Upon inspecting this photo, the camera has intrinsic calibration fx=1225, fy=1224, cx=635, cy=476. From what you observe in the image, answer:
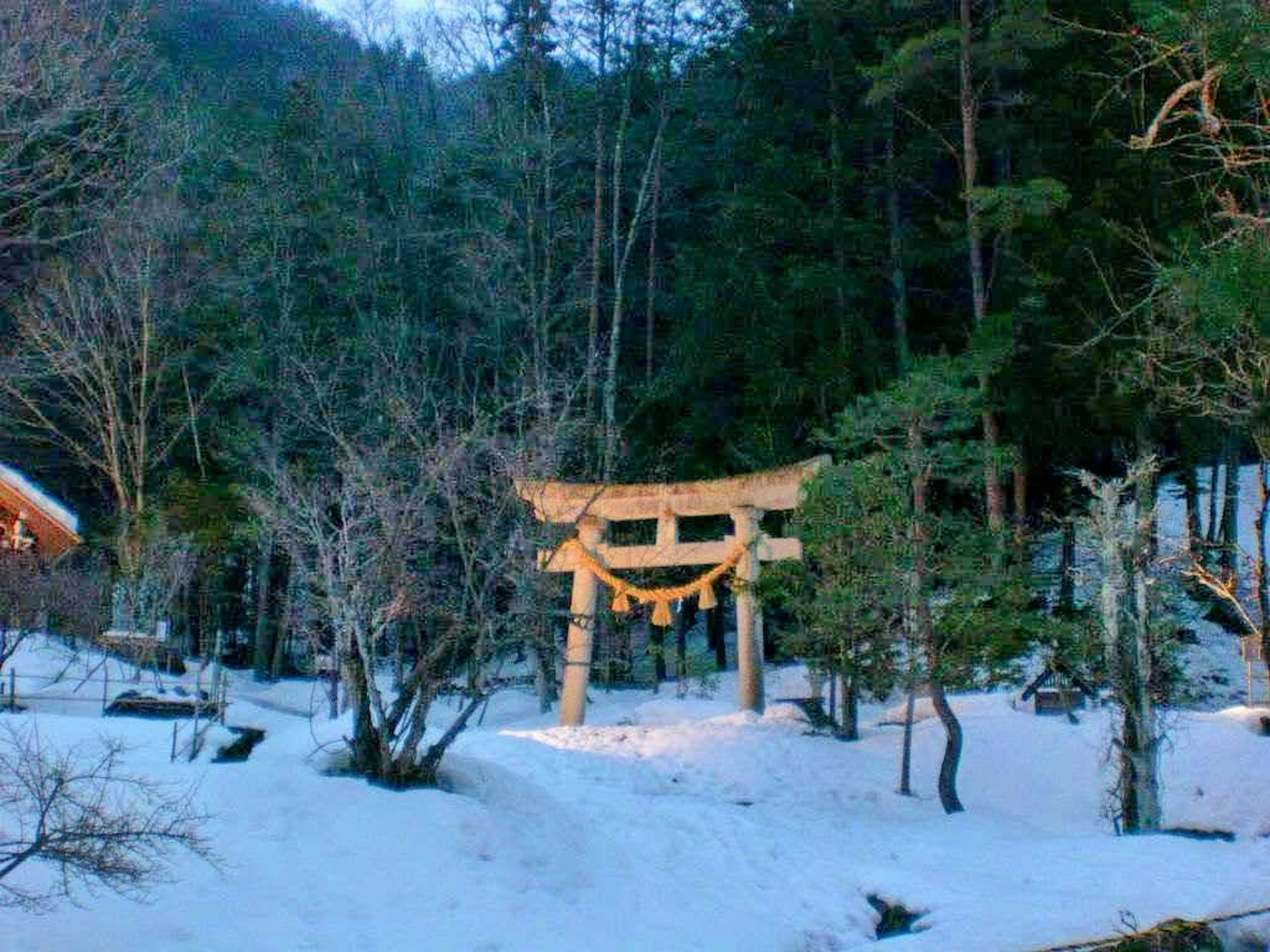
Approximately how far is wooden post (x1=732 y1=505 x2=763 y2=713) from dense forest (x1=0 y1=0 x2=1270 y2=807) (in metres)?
0.45

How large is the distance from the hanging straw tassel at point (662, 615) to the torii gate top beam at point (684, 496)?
1.22m

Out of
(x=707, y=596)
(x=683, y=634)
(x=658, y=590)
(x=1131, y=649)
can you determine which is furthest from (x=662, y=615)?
(x=683, y=634)

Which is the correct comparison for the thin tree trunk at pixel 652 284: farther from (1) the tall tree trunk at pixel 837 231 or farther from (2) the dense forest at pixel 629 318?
(1) the tall tree trunk at pixel 837 231

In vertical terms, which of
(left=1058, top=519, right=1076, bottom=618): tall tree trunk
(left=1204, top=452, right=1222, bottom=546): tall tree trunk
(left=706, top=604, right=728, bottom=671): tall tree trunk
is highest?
(left=1204, top=452, right=1222, bottom=546): tall tree trunk

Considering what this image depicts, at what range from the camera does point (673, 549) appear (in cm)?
1658

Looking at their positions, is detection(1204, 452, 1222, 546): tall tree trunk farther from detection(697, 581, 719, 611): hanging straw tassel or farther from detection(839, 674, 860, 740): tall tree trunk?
detection(697, 581, 719, 611): hanging straw tassel

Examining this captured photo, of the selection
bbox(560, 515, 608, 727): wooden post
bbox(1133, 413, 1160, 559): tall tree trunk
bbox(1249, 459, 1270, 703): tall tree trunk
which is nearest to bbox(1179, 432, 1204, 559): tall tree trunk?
bbox(1133, 413, 1160, 559): tall tree trunk

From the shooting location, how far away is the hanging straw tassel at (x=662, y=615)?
15719 millimetres

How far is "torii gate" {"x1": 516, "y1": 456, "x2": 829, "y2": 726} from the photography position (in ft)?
52.2

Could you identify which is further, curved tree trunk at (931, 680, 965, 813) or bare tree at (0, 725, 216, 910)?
curved tree trunk at (931, 680, 965, 813)

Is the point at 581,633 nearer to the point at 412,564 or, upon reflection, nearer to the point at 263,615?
the point at 412,564

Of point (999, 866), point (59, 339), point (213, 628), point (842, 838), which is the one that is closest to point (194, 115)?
point (59, 339)

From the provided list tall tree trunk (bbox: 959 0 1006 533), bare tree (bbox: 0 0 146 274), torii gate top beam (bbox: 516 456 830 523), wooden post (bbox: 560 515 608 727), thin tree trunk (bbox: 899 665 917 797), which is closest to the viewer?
bare tree (bbox: 0 0 146 274)

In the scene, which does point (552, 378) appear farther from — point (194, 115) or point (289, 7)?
point (289, 7)
